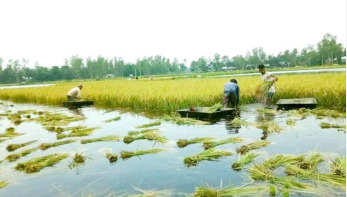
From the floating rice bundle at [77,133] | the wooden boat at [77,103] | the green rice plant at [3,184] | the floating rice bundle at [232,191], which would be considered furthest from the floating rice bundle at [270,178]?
the wooden boat at [77,103]

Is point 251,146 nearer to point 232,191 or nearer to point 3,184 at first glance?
point 232,191

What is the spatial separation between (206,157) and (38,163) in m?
2.56

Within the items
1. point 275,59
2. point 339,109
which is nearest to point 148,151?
point 339,109

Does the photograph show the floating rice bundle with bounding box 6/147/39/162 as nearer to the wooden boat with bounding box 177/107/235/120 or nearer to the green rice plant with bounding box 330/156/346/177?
the wooden boat with bounding box 177/107/235/120

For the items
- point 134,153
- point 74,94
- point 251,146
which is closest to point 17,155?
point 134,153

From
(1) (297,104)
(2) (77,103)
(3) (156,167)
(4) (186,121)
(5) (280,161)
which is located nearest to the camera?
(5) (280,161)

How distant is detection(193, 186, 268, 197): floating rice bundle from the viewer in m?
2.88

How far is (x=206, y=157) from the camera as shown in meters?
4.21

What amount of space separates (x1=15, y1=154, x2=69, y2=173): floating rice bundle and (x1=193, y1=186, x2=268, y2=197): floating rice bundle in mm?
2584

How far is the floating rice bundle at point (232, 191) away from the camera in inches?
113

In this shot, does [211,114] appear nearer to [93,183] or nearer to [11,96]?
[93,183]

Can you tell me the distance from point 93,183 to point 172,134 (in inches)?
105

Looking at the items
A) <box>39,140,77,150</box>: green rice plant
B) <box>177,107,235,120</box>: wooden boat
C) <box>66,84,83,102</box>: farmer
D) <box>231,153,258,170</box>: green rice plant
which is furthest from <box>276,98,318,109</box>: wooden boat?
<box>66,84,83,102</box>: farmer

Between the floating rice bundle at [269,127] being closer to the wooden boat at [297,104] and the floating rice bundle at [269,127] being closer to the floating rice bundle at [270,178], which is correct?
the wooden boat at [297,104]
